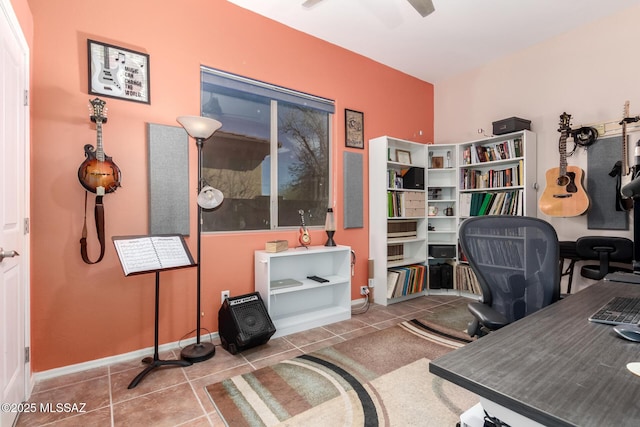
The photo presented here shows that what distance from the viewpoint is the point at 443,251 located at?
418 centimetres

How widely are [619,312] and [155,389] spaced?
2477 millimetres

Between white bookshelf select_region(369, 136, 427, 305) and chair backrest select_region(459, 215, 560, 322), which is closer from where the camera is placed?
chair backrest select_region(459, 215, 560, 322)

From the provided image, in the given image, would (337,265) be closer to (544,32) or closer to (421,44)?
(421,44)

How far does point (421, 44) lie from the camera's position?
12.1ft

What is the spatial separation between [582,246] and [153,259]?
3583mm

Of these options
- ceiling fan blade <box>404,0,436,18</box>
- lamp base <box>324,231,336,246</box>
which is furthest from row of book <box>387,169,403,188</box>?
ceiling fan blade <box>404,0,436,18</box>

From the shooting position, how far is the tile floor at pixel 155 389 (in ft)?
5.81

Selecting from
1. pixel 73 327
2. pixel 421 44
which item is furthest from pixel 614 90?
pixel 73 327

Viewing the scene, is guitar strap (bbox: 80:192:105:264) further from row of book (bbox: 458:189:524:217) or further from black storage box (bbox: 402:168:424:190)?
row of book (bbox: 458:189:524:217)

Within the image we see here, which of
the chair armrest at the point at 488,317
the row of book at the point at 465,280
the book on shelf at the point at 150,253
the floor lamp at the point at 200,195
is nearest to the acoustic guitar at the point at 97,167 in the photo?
the book on shelf at the point at 150,253

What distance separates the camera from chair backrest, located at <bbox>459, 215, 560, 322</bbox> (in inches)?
65.9

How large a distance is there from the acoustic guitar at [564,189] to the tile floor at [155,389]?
2448mm

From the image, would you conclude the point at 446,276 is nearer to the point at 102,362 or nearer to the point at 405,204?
the point at 405,204

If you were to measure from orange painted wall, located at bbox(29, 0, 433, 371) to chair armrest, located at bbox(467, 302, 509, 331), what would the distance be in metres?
2.05
